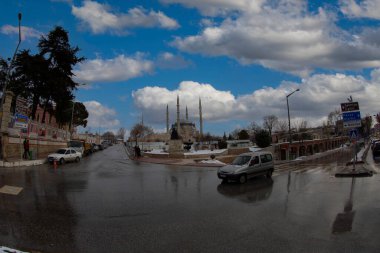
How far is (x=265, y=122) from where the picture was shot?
132 m

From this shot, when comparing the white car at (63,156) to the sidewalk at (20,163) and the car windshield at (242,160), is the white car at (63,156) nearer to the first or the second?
the sidewalk at (20,163)

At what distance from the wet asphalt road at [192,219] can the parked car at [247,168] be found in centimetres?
234

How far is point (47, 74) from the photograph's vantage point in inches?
1939

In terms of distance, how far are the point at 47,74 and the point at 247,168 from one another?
38041mm

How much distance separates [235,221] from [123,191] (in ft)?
23.8

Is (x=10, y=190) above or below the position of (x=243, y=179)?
above

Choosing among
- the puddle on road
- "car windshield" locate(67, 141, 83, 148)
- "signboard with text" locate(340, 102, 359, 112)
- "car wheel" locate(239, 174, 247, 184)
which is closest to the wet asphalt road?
the puddle on road

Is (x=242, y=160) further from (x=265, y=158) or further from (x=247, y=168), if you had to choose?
(x=265, y=158)

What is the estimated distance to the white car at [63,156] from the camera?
110 feet

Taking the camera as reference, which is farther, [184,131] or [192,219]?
[184,131]

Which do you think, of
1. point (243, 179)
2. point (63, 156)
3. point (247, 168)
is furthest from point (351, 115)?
point (63, 156)

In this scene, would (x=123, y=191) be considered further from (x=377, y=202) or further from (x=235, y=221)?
(x=377, y=202)

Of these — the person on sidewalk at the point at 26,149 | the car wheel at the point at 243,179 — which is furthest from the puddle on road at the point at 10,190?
the person on sidewalk at the point at 26,149

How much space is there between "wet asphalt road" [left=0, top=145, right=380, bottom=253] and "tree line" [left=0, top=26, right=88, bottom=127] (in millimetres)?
35679
